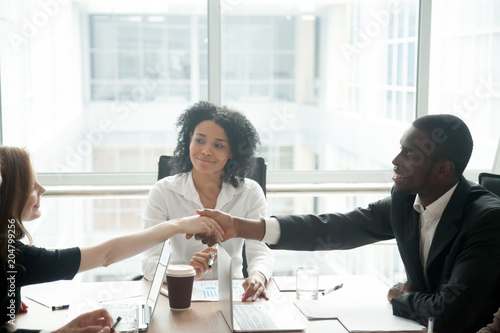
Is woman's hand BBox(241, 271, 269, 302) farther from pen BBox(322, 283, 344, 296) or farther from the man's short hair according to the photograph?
the man's short hair

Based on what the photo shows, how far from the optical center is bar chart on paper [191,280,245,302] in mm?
2014

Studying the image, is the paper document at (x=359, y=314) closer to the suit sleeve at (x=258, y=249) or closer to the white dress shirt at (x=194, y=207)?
the suit sleeve at (x=258, y=249)

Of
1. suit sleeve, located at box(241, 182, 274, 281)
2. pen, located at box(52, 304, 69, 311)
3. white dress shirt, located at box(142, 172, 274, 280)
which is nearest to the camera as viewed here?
pen, located at box(52, 304, 69, 311)

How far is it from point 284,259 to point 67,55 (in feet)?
6.98

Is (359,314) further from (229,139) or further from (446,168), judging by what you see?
(229,139)

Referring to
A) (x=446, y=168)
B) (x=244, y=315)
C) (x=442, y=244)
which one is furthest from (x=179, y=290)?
(x=446, y=168)

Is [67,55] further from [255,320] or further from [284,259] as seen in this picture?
[255,320]

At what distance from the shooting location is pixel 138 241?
208 cm

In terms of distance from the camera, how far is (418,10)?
3936 millimetres

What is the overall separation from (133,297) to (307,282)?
0.58m

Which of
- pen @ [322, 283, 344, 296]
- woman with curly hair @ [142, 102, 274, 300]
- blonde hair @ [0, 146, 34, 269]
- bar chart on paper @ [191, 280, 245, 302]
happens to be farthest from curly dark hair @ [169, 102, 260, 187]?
blonde hair @ [0, 146, 34, 269]

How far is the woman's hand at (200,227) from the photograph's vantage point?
2230 millimetres

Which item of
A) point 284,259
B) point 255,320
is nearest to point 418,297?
point 255,320

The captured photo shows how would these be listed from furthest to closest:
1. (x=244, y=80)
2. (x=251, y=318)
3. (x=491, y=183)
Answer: (x=244, y=80) < (x=491, y=183) < (x=251, y=318)
